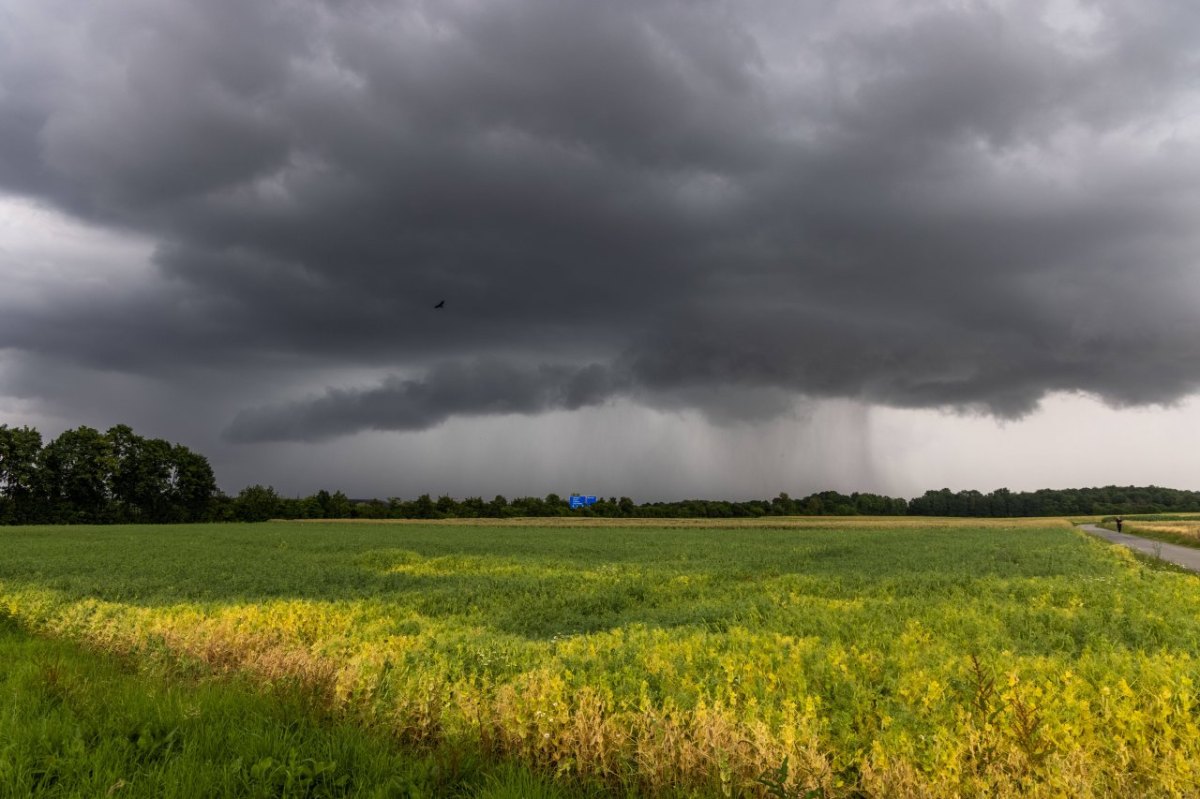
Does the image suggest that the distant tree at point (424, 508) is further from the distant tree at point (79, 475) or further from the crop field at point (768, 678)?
the crop field at point (768, 678)

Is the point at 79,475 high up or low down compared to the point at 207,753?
up

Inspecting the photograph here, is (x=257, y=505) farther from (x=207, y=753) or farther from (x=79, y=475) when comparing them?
(x=207, y=753)

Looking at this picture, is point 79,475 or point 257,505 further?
point 257,505

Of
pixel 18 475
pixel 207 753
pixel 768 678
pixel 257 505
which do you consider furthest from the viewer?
pixel 257 505

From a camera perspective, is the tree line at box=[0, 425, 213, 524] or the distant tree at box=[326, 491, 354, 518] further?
the distant tree at box=[326, 491, 354, 518]

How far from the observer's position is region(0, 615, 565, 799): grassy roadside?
5715mm

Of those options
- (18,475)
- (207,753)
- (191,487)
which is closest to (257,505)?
(191,487)

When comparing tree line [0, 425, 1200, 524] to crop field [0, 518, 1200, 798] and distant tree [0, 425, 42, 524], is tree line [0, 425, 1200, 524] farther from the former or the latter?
crop field [0, 518, 1200, 798]

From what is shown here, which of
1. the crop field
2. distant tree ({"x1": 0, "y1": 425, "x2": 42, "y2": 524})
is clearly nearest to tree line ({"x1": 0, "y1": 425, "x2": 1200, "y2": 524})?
distant tree ({"x1": 0, "y1": 425, "x2": 42, "y2": 524})

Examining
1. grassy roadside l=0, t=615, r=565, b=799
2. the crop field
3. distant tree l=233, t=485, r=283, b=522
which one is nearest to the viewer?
the crop field

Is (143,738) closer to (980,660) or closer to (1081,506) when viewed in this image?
(980,660)

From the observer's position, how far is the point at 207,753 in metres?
6.38

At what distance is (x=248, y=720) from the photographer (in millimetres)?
7059

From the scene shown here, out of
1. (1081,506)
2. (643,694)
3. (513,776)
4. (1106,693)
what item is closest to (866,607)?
(1106,693)
